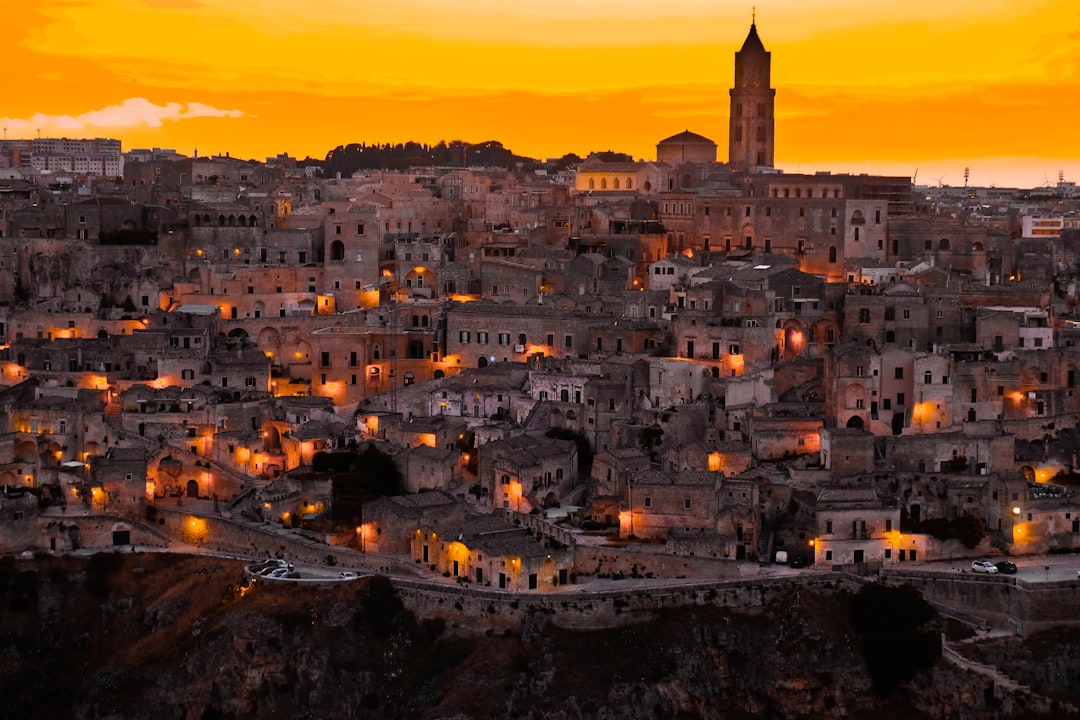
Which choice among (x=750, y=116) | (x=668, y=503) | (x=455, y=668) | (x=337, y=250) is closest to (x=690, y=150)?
(x=750, y=116)

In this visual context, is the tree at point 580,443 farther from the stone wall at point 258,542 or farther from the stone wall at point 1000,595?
the stone wall at point 1000,595

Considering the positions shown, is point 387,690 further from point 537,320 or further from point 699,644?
point 537,320

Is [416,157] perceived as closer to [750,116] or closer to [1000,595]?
[750,116]

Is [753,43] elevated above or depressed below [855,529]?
above

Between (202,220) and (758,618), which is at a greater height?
(202,220)

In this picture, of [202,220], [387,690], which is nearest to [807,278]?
[387,690]
